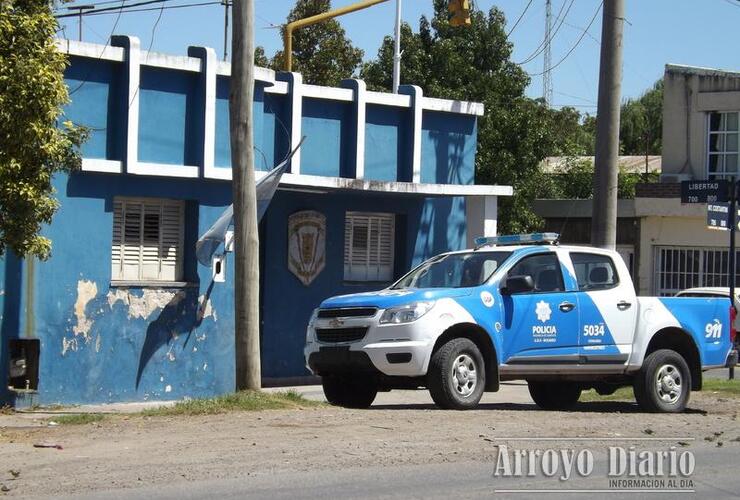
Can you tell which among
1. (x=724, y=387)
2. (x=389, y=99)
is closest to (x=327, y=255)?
(x=389, y=99)

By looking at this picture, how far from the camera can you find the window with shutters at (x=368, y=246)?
21594 mm

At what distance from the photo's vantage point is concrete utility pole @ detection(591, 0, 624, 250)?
1727cm

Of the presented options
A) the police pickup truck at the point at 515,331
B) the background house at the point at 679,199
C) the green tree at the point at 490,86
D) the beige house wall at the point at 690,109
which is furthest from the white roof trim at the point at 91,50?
the beige house wall at the point at 690,109

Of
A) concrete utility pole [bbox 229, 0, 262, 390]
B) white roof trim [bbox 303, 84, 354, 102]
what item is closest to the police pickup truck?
concrete utility pole [bbox 229, 0, 262, 390]

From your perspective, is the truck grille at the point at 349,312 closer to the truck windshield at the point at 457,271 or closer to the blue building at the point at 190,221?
the truck windshield at the point at 457,271

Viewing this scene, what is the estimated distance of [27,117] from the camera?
1245cm

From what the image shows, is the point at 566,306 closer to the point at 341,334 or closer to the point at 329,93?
the point at 341,334

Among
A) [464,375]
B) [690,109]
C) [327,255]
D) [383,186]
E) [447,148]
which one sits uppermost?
[690,109]

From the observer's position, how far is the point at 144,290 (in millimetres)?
18000

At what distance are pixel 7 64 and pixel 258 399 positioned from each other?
15.1 ft

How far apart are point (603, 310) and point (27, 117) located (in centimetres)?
698

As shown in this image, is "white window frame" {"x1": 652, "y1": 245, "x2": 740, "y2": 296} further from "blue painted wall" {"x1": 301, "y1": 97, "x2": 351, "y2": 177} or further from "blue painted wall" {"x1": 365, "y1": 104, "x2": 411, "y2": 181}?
"blue painted wall" {"x1": 301, "y1": 97, "x2": 351, "y2": 177}

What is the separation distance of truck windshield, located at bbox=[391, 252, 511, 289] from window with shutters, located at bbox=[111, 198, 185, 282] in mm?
5294

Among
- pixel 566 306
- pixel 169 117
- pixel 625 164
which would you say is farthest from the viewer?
pixel 625 164
